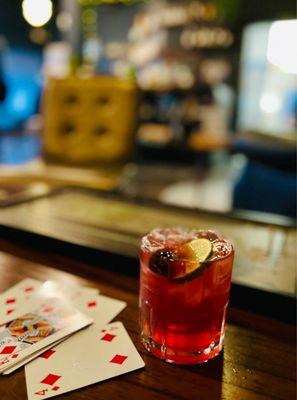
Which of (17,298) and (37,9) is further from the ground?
(37,9)

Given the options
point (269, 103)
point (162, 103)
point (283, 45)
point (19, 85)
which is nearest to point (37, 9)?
point (162, 103)

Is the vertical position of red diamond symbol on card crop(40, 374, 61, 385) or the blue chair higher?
the blue chair

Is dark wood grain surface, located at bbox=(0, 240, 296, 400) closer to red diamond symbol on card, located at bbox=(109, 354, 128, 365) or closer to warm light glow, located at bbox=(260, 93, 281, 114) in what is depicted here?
red diamond symbol on card, located at bbox=(109, 354, 128, 365)

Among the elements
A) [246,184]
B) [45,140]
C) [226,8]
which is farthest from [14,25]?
[246,184]

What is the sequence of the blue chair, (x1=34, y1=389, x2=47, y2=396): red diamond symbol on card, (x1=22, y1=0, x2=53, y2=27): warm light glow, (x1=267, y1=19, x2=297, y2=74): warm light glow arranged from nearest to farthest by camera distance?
(x1=34, y1=389, x2=47, y2=396): red diamond symbol on card, (x1=22, y1=0, x2=53, y2=27): warm light glow, (x1=267, y1=19, x2=297, y2=74): warm light glow, the blue chair

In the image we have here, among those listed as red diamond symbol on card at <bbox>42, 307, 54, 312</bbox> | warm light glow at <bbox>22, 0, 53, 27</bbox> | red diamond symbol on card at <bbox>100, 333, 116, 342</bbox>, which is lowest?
red diamond symbol on card at <bbox>100, 333, 116, 342</bbox>

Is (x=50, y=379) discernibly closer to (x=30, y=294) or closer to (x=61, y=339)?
(x=61, y=339)

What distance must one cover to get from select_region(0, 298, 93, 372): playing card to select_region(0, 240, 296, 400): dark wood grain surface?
40 millimetres

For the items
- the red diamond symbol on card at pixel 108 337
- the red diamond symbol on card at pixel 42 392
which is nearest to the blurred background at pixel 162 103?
the red diamond symbol on card at pixel 108 337

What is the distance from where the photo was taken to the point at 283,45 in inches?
330

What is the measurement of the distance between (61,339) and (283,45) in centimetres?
906

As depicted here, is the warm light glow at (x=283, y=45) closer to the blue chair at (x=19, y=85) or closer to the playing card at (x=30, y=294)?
the blue chair at (x=19, y=85)

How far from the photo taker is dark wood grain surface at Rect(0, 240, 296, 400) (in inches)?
22.4

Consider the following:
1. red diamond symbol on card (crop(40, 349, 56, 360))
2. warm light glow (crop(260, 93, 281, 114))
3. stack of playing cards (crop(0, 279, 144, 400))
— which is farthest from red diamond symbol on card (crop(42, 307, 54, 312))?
warm light glow (crop(260, 93, 281, 114))
